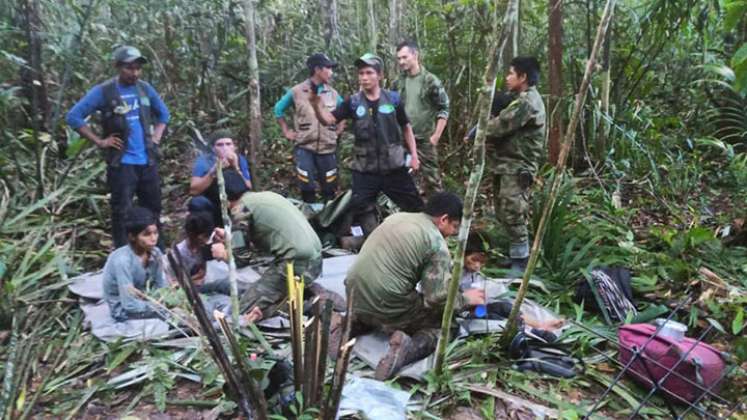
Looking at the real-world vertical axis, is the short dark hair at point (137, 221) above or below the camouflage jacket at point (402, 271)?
above

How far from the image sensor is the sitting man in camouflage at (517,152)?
16.1 ft

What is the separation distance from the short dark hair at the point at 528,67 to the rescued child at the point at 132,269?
2.95 meters

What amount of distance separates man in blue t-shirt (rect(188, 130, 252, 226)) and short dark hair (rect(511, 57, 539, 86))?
2273 millimetres

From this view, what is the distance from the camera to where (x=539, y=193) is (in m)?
5.60

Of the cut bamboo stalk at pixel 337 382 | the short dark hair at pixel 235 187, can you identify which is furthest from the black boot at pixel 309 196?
the cut bamboo stalk at pixel 337 382

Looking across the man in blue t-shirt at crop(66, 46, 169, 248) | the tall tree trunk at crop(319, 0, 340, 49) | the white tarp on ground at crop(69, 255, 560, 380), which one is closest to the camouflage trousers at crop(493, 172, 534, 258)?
the white tarp on ground at crop(69, 255, 560, 380)

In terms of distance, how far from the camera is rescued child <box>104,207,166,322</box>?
13.5 feet

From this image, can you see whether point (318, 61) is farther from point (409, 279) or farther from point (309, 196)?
point (409, 279)

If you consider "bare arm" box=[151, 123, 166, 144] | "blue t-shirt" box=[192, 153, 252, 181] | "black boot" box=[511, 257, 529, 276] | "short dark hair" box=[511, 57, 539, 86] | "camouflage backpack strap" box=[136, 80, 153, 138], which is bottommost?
"black boot" box=[511, 257, 529, 276]

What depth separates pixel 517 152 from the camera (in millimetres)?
5086

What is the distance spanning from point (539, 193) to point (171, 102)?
4870 mm

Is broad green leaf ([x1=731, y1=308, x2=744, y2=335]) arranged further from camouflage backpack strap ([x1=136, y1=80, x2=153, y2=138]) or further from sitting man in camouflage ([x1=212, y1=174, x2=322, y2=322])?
camouflage backpack strap ([x1=136, y1=80, x2=153, y2=138])

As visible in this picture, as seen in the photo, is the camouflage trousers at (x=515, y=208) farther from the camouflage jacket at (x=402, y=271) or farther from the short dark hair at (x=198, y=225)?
the short dark hair at (x=198, y=225)

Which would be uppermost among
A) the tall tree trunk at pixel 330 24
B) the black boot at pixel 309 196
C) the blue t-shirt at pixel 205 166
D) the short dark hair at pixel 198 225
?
the tall tree trunk at pixel 330 24
